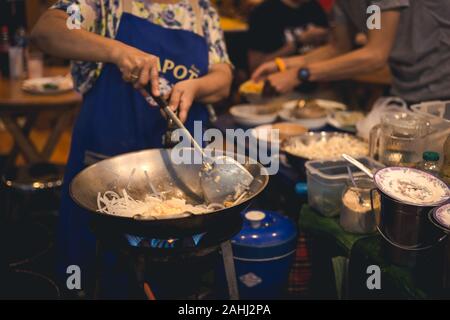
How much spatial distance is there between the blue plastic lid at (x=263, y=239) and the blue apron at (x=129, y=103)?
568mm

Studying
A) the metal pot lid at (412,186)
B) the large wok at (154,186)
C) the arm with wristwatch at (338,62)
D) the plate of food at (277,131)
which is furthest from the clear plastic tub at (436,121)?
the large wok at (154,186)

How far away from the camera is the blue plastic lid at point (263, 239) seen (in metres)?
2.17

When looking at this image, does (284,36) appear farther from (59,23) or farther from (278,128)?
(59,23)

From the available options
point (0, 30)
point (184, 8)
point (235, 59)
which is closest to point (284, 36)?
point (235, 59)

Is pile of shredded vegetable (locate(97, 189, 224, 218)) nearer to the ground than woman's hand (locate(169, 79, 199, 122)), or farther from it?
nearer to the ground

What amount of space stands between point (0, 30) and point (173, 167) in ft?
9.78

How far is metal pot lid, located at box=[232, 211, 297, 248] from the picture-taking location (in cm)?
217

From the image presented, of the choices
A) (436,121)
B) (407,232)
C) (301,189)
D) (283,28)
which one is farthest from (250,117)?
(283,28)

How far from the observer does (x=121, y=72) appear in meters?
2.10

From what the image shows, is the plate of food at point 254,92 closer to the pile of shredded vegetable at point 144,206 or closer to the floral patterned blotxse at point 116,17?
the floral patterned blotxse at point 116,17

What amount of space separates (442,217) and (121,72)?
1353 millimetres

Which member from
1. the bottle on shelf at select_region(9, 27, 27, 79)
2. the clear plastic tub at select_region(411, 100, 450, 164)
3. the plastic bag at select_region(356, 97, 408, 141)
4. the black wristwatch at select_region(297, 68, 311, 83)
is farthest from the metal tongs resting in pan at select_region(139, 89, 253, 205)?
the bottle on shelf at select_region(9, 27, 27, 79)

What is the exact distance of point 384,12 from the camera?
8.45 ft

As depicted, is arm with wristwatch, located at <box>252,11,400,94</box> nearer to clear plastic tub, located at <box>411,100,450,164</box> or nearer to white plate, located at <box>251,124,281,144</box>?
white plate, located at <box>251,124,281,144</box>
